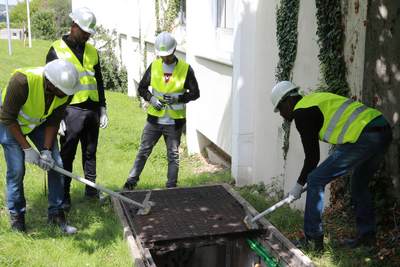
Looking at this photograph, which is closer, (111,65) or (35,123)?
(35,123)

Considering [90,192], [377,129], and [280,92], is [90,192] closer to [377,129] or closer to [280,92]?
[280,92]

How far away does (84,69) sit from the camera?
521 cm

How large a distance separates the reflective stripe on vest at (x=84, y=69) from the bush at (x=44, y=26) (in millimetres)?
45580

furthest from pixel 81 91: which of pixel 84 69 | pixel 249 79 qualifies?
pixel 249 79

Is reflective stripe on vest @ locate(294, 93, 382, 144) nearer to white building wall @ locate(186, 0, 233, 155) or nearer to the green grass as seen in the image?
white building wall @ locate(186, 0, 233, 155)

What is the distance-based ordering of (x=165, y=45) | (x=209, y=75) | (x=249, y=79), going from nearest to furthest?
(x=165, y=45)
(x=249, y=79)
(x=209, y=75)

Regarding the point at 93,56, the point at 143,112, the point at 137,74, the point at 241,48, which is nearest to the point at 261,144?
the point at 241,48

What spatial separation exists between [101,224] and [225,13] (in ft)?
14.4

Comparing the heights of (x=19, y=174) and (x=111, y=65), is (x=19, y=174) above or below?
above

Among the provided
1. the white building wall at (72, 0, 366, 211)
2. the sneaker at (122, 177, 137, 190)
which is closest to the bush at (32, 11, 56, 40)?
the white building wall at (72, 0, 366, 211)

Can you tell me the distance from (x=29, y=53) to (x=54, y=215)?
27145 millimetres

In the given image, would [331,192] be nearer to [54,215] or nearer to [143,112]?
[54,215]

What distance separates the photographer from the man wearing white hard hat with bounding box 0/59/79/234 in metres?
4.11

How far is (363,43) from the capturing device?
4.59 meters
